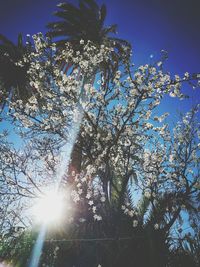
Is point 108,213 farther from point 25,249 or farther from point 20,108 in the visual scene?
point 20,108

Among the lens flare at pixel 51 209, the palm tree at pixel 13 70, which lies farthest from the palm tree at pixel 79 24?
the lens flare at pixel 51 209

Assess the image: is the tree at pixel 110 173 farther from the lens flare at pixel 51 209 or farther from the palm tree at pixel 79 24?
the palm tree at pixel 79 24

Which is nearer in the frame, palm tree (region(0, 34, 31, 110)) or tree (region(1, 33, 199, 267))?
tree (region(1, 33, 199, 267))

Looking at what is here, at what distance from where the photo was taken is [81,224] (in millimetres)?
7219

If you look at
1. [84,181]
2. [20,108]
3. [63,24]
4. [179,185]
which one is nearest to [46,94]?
[20,108]

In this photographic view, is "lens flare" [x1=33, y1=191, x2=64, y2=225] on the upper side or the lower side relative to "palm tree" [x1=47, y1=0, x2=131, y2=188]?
lower

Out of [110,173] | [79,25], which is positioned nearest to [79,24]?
[79,25]

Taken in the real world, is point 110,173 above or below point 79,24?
below

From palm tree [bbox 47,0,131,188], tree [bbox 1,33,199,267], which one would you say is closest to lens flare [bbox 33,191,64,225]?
tree [bbox 1,33,199,267]

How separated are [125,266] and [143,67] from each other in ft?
20.1

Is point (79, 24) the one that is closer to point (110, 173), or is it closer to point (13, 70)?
point (13, 70)

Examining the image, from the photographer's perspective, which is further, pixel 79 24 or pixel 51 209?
pixel 79 24

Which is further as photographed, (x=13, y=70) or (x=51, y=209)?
(x=13, y=70)

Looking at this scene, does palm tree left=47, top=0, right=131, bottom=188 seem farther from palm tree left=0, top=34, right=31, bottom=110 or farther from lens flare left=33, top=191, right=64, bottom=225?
lens flare left=33, top=191, right=64, bottom=225
